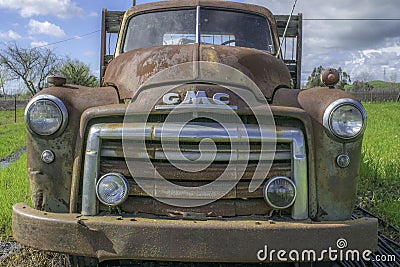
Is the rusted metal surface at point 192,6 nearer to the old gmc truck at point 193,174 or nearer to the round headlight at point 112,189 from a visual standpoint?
the old gmc truck at point 193,174

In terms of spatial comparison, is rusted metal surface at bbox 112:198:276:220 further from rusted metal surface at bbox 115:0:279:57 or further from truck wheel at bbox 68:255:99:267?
rusted metal surface at bbox 115:0:279:57

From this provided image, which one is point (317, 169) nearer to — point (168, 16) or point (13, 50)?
point (168, 16)

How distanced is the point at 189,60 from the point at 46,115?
111 cm

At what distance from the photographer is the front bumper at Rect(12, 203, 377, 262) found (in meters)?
2.49

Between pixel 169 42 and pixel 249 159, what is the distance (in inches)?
73.4

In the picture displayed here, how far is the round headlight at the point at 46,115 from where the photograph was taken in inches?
113

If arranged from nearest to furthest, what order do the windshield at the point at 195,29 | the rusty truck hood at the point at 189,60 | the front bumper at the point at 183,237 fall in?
the front bumper at the point at 183,237, the rusty truck hood at the point at 189,60, the windshield at the point at 195,29

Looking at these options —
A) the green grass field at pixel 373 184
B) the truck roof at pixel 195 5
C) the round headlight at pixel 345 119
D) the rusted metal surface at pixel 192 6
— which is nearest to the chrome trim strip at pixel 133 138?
the round headlight at pixel 345 119

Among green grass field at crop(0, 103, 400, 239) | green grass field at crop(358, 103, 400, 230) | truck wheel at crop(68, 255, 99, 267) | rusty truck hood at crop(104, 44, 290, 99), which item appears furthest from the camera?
green grass field at crop(358, 103, 400, 230)

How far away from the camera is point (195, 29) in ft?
13.6

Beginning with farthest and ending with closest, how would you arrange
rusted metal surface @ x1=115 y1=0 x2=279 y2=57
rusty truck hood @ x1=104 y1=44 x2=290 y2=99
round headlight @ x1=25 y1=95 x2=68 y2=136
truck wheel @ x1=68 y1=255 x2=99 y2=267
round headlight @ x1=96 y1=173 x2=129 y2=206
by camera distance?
rusted metal surface @ x1=115 y1=0 x2=279 y2=57
rusty truck hood @ x1=104 y1=44 x2=290 y2=99
truck wheel @ x1=68 y1=255 x2=99 y2=267
round headlight @ x1=25 y1=95 x2=68 y2=136
round headlight @ x1=96 y1=173 x2=129 y2=206

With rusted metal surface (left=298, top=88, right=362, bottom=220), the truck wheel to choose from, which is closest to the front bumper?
rusted metal surface (left=298, top=88, right=362, bottom=220)

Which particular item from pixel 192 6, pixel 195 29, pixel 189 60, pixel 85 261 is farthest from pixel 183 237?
pixel 192 6

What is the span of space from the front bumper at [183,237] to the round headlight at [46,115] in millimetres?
604
